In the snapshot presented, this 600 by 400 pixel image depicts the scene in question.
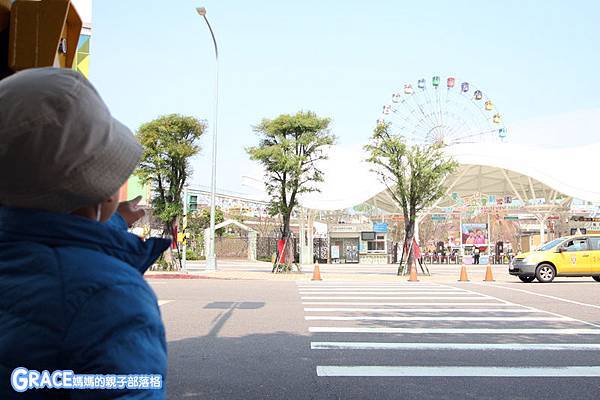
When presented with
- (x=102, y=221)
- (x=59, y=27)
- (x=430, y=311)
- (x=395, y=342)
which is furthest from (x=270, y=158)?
(x=102, y=221)

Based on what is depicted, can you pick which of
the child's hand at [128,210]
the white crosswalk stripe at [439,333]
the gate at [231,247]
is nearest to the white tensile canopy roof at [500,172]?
the gate at [231,247]

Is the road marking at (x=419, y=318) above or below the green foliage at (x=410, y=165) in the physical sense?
below

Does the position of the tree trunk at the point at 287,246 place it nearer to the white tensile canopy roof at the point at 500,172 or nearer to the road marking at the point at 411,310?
the white tensile canopy roof at the point at 500,172

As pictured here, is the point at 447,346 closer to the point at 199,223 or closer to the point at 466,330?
the point at 466,330

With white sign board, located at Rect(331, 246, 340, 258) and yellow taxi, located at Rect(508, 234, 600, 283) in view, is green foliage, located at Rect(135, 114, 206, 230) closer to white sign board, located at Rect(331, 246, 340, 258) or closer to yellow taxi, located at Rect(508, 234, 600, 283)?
yellow taxi, located at Rect(508, 234, 600, 283)

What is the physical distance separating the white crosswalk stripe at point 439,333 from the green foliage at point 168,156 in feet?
46.0

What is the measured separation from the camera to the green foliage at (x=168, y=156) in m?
26.1

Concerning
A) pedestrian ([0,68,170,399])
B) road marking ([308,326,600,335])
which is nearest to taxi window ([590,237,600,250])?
road marking ([308,326,600,335])

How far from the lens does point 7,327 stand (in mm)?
1156

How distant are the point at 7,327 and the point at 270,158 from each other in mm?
24599

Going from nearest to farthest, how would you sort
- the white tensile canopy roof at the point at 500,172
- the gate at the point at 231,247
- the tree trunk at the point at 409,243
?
the tree trunk at the point at 409,243 < the white tensile canopy roof at the point at 500,172 < the gate at the point at 231,247

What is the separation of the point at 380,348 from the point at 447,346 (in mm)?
932

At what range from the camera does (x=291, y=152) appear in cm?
2591

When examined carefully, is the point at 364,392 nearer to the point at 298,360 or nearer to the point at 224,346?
the point at 298,360
